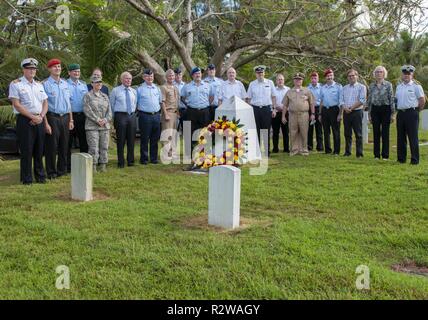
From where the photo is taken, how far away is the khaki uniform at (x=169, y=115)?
35.2 feet

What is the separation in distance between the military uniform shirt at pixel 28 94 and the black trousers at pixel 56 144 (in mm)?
572

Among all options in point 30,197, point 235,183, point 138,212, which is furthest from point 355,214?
point 30,197

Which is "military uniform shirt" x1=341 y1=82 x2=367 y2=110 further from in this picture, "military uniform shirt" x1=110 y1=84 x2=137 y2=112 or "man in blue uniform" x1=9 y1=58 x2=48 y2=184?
"man in blue uniform" x1=9 y1=58 x2=48 y2=184

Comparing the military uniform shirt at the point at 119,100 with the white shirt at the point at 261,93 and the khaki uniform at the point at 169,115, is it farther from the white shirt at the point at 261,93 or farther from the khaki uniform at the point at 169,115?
the white shirt at the point at 261,93

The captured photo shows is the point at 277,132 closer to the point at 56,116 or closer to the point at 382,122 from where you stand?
the point at 382,122

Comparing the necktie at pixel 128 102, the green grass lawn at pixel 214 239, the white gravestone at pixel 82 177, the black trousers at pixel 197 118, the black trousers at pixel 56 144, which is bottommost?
the green grass lawn at pixel 214 239

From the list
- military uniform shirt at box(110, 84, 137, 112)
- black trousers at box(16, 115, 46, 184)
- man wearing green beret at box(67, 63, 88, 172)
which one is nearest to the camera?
black trousers at box(16, 115, 46, 184)

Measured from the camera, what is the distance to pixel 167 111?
10773mm

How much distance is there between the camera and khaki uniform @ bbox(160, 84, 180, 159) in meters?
10.7

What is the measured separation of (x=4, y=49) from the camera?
478 inches

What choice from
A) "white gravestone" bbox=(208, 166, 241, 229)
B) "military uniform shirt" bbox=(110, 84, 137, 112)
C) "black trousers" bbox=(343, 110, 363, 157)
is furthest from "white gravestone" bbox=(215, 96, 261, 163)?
"white gravestone" bbox=(208, 166, 241, 229)

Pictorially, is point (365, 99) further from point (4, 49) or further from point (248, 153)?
point (4, 49)

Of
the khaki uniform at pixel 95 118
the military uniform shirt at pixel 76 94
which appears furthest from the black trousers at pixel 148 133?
the military uniform shirt at pixel 76 94

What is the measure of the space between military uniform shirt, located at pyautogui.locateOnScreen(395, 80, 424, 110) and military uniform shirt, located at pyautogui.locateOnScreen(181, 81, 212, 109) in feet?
12.7
